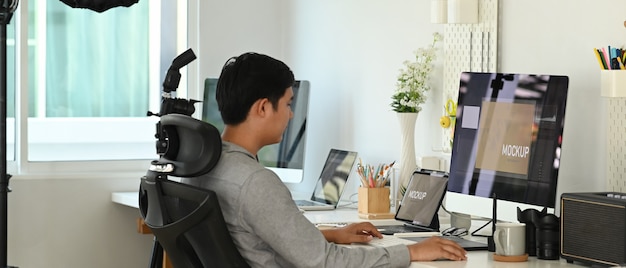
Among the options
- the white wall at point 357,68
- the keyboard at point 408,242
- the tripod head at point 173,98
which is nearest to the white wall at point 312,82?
the white wall at point 357,68

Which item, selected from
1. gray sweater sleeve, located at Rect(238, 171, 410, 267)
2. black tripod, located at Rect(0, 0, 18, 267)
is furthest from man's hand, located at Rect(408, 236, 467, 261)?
black tripod, located at Rect(0, 0, 18, 267)

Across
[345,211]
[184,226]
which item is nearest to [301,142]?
[345,211]

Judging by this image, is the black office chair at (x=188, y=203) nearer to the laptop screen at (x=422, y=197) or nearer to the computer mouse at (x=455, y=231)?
the computer mouse at (x=455, y=231)

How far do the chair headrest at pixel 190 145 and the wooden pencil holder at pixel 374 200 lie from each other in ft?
3.85

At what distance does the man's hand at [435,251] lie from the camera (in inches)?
89.5

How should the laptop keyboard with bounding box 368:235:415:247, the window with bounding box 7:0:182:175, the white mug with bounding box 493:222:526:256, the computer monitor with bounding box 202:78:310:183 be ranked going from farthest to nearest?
the window with bounding box 7:0:182:175 < the computer monitor with bounding box 202:78:310:183 < the laptop keyboard with bounding box 368:235:415:247 < the white mug with bounding box 493:222:526:256

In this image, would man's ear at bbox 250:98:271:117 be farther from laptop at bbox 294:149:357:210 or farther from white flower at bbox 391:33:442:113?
laptop at bbox 294:149:357:210

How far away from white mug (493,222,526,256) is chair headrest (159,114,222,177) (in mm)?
738

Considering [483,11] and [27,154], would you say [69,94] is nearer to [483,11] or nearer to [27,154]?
[27,154]

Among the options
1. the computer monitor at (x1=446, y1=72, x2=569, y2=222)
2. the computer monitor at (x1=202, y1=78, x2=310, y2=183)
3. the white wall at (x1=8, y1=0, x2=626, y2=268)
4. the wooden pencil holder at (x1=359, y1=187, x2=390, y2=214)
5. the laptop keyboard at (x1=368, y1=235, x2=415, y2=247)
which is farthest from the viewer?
→ the computer monitor at (x1=202, y1=78, x2=310, y2=183)

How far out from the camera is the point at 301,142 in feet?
12.8

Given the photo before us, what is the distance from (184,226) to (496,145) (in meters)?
1.02

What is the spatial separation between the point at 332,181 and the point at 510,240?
4.48 ft

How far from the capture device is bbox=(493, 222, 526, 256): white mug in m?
2.34
